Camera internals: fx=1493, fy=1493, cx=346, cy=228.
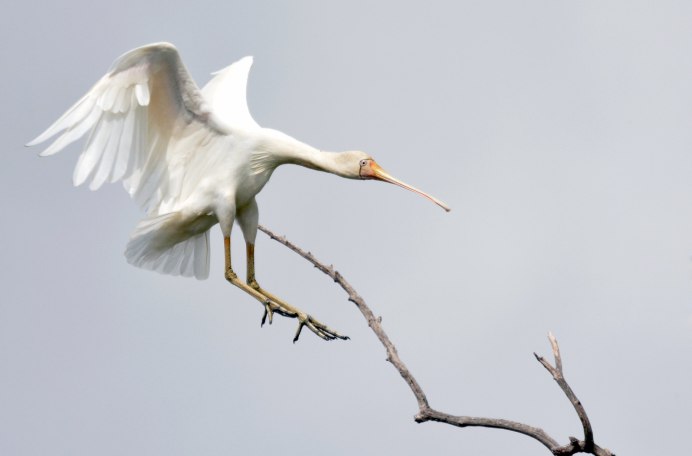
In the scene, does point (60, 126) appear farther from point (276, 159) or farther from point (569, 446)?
point (569, 446)

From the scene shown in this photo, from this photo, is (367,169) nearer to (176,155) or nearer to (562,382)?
(176,155)

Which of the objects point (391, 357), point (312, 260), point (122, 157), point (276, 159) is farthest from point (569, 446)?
A: point (122, 157)

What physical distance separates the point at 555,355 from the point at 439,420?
1.30 m

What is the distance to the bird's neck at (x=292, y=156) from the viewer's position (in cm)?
1370

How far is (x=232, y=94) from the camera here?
49.2 feet

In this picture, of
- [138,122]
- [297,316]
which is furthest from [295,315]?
[138,122]

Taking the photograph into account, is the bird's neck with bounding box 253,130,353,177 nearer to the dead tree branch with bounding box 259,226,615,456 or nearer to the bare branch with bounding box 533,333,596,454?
the dead tree branch with bounding box 259,226,615,456

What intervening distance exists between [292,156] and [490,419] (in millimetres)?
3658

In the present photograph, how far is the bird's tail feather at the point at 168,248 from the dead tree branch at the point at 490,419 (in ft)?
6.53

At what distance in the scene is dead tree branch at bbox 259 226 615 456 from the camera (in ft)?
34.9

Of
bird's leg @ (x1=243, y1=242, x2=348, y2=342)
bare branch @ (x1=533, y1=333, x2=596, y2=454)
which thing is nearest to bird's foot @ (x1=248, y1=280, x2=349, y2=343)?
bird's leg @ (x1=243, y1=242, x2=348, y2=342)

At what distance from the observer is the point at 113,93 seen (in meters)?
13.5

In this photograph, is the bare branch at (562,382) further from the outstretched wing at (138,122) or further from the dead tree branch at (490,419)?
the outstretched wing at (138,122)

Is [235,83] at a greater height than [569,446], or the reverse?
[235,83]
